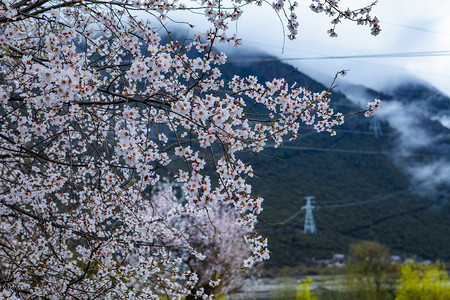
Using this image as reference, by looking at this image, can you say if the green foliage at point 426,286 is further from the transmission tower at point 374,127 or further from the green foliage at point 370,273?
the transmission tower at point 374,127

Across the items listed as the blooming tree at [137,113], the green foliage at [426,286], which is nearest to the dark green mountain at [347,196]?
the green foliage at [426,286]

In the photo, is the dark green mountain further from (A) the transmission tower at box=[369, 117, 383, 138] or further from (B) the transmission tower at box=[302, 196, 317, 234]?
(B) the transmission tower at box=[302, 196, 317, 234]

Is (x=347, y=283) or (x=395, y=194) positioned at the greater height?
(x=395, y=194)

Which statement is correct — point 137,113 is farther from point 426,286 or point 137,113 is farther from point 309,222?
→ point 309,222

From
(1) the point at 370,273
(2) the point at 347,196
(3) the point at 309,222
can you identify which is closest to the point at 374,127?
(2) the point at 347,196

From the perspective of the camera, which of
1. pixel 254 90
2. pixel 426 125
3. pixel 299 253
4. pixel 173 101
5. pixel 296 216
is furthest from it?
pixel 426 125

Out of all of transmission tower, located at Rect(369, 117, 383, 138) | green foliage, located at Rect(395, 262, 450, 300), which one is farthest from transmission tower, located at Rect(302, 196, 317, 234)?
transmission tower, located at Rect(369, 117, 383, 138)

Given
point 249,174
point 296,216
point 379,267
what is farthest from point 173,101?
point 296,216

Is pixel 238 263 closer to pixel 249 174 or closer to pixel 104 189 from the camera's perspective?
pixel 104 189
